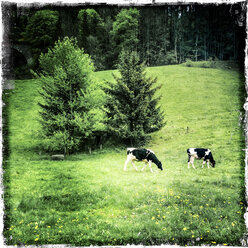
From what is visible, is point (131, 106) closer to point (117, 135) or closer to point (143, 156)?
point (117, 135)

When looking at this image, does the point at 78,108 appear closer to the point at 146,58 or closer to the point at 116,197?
the point at 146,58

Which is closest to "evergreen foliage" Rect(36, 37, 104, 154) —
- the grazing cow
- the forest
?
the forest

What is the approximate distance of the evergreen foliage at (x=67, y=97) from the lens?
48.1ft

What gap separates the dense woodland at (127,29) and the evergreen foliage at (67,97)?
3.28 ft

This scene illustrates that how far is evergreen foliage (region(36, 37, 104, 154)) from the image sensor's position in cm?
1466

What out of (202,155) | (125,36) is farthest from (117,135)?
(125,36)

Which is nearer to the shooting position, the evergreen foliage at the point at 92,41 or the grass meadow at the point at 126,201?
the grass meadow at the point at 126,201

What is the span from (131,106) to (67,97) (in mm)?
5384

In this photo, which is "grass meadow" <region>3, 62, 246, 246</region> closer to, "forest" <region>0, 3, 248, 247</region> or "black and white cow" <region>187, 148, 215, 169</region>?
"forest" <region>0, 3, 248, 247</region>

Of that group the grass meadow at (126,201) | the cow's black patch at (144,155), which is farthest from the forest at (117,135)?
the cow's black patch at (144,155)

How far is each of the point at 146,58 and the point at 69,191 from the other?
11.9m

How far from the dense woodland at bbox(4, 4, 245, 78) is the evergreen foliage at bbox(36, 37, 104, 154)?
100cm

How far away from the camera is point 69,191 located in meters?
7.83

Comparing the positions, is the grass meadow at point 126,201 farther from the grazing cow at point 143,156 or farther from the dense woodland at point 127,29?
the dense woodland at point 127,29
